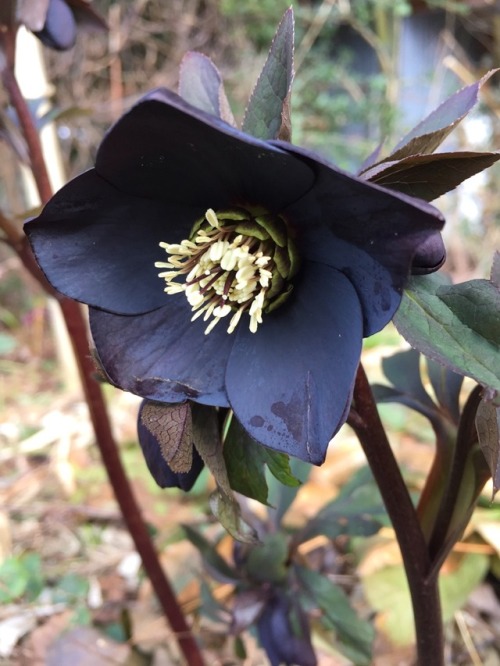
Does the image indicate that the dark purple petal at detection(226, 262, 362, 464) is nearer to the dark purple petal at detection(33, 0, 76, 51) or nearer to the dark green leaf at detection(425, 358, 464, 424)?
the dark green leaf at detection(425, 358, 464, 424)

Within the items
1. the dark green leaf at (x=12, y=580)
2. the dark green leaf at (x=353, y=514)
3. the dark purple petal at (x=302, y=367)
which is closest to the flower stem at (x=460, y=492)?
the dark purple petal at (x=302, y=367)

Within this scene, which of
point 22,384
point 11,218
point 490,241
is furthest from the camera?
point 490,241

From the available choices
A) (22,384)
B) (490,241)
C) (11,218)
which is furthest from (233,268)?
(490,241)

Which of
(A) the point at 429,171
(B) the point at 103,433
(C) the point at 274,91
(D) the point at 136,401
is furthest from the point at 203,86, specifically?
(D) the point at 136,401

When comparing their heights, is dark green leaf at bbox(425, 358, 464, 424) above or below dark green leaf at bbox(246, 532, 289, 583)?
above

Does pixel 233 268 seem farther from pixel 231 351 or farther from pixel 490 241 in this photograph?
pixel 490 241

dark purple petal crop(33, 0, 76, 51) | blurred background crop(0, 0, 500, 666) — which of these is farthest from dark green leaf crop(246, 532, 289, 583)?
dark purple petal crop(33, 0, 76, 51)
